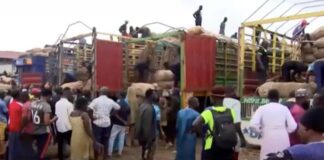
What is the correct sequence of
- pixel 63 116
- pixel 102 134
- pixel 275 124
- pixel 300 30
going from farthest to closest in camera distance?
pixel 300 30, pixel 102 134, pixel 63 116, pixel 275 124

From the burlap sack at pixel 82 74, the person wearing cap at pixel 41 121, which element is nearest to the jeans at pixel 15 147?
the person wearing cap at pixel 41 121

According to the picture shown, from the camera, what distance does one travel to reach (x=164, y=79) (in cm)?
1132

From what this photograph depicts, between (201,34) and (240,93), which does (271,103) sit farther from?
(201,34)

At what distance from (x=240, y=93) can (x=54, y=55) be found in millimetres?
5427

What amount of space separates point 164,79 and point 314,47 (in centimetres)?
354

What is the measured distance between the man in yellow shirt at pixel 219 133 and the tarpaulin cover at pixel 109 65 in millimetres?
5477

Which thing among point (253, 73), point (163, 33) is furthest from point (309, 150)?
point (163, 33)

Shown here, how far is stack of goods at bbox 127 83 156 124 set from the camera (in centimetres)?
1079

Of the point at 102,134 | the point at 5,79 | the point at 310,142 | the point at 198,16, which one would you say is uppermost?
the point at 198,16

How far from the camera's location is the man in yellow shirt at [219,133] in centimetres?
559

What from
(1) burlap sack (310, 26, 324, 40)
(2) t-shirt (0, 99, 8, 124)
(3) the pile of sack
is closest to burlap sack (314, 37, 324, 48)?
(3) the pile of sack

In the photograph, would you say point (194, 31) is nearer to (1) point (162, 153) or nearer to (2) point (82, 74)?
(1) point (162, 153)

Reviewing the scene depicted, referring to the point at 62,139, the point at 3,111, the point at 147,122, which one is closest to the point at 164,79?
the point at 147,122

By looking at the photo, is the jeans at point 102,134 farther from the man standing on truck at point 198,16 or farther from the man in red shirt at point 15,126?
the man standing on truck at point 198,16
